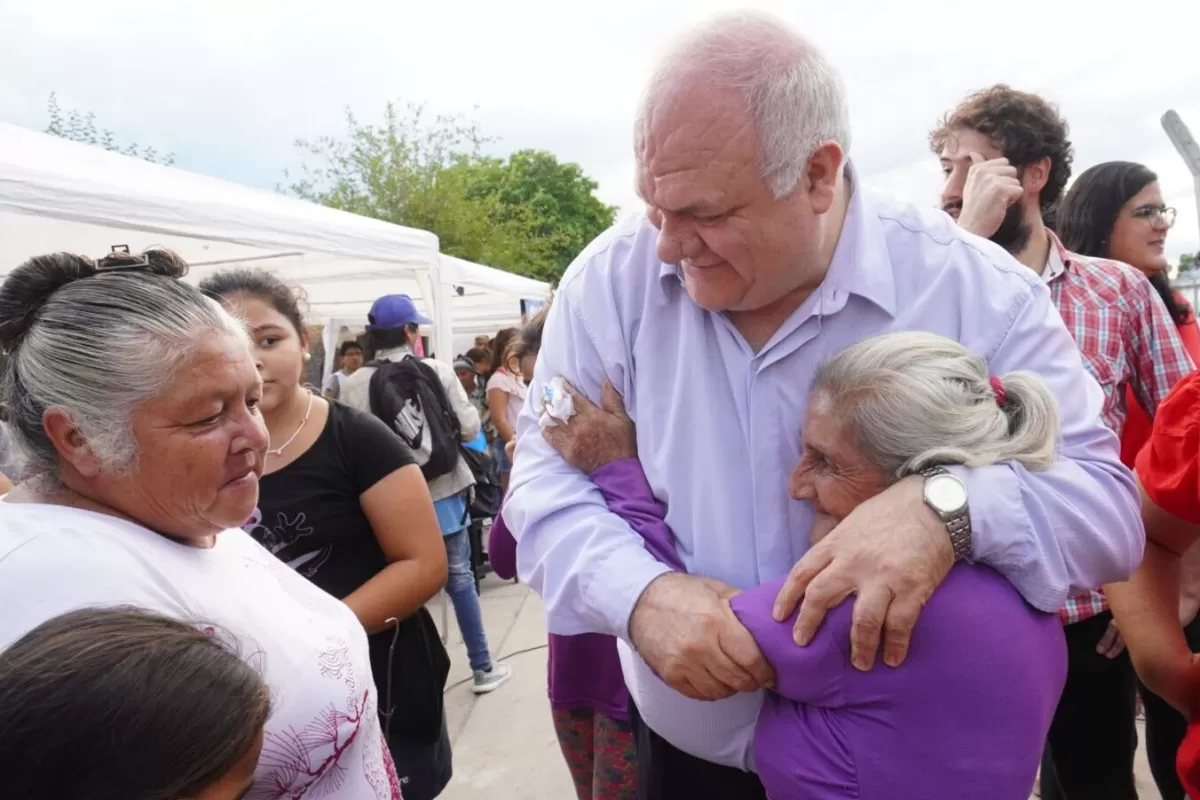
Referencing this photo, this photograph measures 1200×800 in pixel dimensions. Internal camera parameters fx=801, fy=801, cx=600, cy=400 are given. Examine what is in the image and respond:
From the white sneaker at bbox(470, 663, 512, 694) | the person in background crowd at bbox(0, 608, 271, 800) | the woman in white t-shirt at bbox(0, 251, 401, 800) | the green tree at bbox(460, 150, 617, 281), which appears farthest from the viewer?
the green tree at bbox(460, 150, 617, 281)

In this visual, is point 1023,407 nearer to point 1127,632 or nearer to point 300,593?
point 1127,632

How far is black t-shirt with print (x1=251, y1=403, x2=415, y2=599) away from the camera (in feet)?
6.37

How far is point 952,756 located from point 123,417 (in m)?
1.28

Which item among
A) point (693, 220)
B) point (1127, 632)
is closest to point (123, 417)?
point (693, 220)

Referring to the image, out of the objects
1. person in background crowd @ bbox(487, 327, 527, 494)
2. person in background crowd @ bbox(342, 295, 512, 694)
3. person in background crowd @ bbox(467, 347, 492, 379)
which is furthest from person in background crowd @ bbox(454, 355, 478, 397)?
person in background crowd @ bbox(342, 295, 512, 694)

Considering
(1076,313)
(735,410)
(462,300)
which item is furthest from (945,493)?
(462,300)

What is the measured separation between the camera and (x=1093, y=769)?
2.07 metres

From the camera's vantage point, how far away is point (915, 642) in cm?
105

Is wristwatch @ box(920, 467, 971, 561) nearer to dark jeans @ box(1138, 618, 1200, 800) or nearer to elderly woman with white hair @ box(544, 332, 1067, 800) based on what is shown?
elderly woman with white hair @ box(544, 332, 1067, 800)

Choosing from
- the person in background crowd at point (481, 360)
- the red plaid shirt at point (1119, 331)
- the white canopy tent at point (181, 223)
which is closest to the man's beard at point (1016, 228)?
the red plaid shirt at point (1119, 331)

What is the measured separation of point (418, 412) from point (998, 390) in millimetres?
→ 3508

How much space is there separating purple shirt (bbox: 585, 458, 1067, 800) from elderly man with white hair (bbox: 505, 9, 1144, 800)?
28 mm

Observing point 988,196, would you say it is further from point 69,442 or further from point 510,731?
point 510,731

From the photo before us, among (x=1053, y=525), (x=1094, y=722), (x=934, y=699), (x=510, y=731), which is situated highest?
(x=1053, y=525)
